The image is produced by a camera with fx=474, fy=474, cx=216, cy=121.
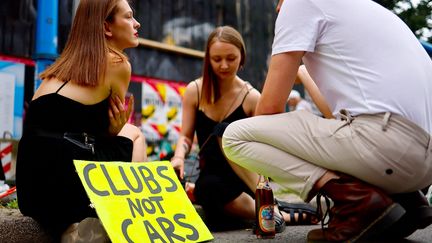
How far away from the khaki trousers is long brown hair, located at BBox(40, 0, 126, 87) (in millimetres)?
752

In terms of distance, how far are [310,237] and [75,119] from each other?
4.05 ft

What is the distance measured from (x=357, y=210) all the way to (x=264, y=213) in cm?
72

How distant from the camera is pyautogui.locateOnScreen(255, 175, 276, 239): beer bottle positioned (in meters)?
2.51

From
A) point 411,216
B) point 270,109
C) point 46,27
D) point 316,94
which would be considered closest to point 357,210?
point 411,216

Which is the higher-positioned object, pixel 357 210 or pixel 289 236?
pixel 357 210

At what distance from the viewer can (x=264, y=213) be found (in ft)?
8.29

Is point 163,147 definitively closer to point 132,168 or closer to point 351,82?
point 132,168

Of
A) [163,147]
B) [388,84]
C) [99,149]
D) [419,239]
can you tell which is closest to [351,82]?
[388,84]

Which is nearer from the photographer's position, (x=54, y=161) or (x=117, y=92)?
(x=54, y=161)

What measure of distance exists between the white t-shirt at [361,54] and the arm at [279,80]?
41 millimetres

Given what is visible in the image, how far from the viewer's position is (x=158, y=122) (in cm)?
790

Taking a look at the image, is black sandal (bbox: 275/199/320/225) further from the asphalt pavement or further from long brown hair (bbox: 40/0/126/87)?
long brown hair (bbox: 40/0/126/87)

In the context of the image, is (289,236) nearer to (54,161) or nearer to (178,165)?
(178,165)

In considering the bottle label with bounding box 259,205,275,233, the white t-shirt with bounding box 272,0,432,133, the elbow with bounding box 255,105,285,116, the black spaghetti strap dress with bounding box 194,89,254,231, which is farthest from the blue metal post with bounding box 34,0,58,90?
the white t-shirt with bounding box 272,0,432,133
